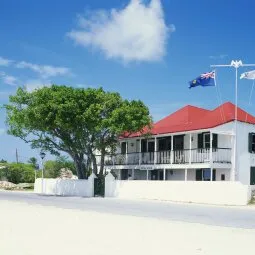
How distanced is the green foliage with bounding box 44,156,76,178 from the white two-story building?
17225 mm

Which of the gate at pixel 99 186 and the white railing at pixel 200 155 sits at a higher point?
the white railing at pixel 200 155

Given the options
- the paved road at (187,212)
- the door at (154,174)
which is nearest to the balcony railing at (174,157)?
the door at (154,174)

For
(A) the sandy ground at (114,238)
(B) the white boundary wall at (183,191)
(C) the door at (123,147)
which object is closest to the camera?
(A) the sandy ground at (114,238)

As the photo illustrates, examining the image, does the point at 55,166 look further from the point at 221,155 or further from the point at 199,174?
the point at 221,155

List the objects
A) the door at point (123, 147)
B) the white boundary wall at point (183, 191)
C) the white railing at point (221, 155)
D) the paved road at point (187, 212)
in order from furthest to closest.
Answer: the door at point (123, 147) < the white railing at point (221, 155) < the white boundary wall at point (183, 191) < the paved road at point (187, 212)

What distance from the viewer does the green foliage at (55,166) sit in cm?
6153

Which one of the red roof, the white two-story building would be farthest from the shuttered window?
the red roof

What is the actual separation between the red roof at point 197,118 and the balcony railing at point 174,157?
1705 millimetres

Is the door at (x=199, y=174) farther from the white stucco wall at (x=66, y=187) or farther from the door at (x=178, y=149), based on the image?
the white stucco wall at (x=66, y=187)

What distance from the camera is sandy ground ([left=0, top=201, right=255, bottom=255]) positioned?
382 inches

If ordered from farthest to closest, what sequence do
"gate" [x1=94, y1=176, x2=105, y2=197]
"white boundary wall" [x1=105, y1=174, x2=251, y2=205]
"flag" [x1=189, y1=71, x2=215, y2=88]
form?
"gate" [x1=94, y1=176, x2=105, y2=197] < "flag" [x1=189, y1=71, x2=215, y2=88] < "white boundary wall" [x1=105, y1=174, x2=251, y2=205]

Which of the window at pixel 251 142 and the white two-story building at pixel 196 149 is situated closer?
the white two-story building at pixel 196 149

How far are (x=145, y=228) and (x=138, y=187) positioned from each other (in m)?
21.7

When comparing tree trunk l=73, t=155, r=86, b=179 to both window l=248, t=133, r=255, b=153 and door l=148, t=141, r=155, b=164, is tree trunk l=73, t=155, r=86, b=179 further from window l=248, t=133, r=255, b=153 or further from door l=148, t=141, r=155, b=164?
window l=248, t=133, r=255, b=153
